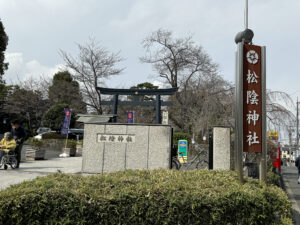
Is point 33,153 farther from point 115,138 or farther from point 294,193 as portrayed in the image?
point 294,193

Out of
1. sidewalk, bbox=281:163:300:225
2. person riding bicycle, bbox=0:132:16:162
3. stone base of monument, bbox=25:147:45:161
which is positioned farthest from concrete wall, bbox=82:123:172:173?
stone base of monument, bbox=25:147:45:161

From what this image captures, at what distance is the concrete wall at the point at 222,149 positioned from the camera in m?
7.25

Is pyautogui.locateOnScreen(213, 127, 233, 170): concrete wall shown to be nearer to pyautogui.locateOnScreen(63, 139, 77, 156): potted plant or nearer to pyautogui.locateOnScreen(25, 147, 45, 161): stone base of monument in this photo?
pyautogui.locateOnScreen(25, 147, 45, 161): stone base of monument

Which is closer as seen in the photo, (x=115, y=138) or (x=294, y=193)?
(x=115, y=138)

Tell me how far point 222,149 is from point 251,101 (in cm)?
316

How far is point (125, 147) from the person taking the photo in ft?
24.5

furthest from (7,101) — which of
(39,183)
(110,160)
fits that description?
(39,183)

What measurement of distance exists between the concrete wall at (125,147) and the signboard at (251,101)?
10.2 feet

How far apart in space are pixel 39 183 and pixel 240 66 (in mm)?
3522

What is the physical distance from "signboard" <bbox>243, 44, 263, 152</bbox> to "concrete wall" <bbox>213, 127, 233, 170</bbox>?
9.46 feet

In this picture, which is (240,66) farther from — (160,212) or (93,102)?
(93,102)

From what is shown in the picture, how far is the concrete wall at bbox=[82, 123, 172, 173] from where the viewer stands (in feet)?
23.8

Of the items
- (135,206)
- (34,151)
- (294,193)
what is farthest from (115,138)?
(34,151)

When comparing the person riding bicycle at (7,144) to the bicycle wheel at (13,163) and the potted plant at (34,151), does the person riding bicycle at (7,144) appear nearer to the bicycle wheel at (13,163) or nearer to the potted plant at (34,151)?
the bicycle wheel at (13,163)
